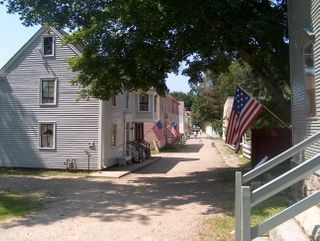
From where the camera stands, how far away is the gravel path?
9.36 m

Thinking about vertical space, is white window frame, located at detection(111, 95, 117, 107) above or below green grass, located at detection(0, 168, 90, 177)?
above

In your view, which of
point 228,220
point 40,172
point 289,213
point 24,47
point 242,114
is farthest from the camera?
point 24,47

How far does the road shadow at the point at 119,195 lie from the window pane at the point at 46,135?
156 inches

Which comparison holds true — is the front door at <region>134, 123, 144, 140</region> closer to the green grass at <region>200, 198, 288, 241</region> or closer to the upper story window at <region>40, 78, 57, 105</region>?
the upper story window at <region>40, 78, 57, 105</region>

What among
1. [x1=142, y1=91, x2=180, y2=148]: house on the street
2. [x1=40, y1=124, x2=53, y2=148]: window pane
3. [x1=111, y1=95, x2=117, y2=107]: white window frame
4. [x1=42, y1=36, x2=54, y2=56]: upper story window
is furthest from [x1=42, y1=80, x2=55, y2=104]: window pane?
[x1=142, y1=91, x2=180, y2=148]: house on the street

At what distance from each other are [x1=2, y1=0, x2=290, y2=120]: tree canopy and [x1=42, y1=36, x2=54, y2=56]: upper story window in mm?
6870

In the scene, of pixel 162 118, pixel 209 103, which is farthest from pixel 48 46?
pixel 209 103

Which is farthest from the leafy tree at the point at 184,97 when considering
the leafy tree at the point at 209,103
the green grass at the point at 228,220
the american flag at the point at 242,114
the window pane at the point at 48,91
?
the green grass at the point at 228,220

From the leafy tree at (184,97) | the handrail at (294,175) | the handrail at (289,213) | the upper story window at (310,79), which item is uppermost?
the leafy tree at (184,97)

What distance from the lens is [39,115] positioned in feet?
82.4

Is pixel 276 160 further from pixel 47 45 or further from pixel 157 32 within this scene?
pixel 47 45

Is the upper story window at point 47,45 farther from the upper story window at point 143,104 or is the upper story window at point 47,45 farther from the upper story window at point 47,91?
the upper story window at point 143,104

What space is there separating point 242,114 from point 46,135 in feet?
45.6

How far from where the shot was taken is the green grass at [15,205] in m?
11.5
